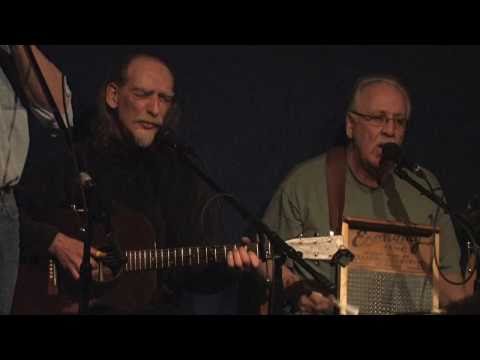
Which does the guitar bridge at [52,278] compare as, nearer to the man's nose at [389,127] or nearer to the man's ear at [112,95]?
the man's ear at [112,95]

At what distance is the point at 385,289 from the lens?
15.6 ft

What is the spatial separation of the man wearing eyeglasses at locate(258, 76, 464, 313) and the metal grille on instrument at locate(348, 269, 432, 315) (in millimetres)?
171

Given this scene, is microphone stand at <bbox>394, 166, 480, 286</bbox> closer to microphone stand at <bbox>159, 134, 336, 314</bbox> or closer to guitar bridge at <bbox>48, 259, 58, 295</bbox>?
microphone stand at <bbox>159, 134, 336, 314</bbox>

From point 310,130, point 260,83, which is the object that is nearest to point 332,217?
point 310,130

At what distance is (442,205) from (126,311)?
1667 millimetres

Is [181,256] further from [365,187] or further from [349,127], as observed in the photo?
[349,127]

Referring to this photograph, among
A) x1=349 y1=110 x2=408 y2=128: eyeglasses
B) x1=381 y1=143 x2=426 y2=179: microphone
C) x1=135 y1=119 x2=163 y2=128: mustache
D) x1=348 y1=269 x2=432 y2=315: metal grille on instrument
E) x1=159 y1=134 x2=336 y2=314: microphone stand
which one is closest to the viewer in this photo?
x1=159 y1=134 x2=336 y2=314: microphone stand

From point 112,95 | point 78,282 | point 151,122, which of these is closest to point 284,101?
point 151,122

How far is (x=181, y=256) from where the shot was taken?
4.68m

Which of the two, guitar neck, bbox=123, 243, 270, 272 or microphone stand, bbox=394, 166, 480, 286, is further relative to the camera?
guitar neck, bbox=123, 243, 270, 272

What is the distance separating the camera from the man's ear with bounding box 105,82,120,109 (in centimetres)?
491

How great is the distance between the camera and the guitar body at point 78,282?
14.9ft

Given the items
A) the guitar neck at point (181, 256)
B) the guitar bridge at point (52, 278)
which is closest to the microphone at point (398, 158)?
the guitar neck at point (181, 256)

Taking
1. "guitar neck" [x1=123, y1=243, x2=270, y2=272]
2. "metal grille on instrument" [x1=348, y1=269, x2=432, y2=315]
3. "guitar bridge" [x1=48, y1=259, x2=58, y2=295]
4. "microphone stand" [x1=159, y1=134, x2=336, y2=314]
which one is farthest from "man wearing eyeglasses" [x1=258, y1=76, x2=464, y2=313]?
"guitar bridge" [x1=48, y1=259, x2=58, y2=295]
